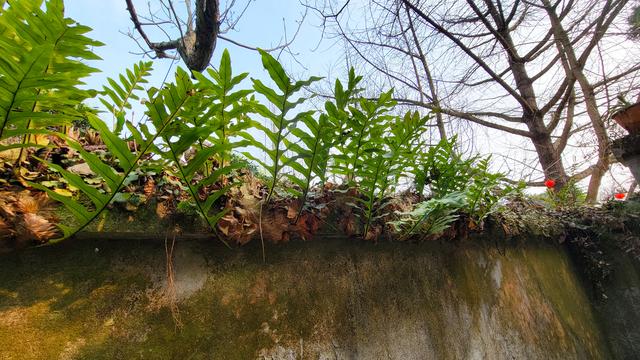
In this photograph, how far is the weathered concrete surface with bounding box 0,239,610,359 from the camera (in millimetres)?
695

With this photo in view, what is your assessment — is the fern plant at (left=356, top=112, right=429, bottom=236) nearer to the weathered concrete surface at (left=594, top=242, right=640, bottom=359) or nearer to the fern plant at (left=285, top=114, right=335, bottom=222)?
the fern plant at (left=285, top=114, right=335, bottom=222)

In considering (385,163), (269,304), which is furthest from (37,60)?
(385,163)

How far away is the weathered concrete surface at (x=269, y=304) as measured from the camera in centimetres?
70

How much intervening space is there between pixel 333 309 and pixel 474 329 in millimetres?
780

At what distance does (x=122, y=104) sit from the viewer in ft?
3.85

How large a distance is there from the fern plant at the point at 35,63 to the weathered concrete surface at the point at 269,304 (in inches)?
11.4

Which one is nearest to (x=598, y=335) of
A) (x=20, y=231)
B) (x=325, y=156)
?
(x=325, y=156)

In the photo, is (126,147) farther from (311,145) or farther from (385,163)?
(385,163)

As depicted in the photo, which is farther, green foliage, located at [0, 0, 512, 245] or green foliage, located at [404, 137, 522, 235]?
green foliage, located at [404, 137, 522, 235]

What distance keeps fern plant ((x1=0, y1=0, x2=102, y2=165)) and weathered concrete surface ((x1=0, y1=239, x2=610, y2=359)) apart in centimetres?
29

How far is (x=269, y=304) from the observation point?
37.9 inches

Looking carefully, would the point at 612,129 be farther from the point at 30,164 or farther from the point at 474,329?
the point at 30,164

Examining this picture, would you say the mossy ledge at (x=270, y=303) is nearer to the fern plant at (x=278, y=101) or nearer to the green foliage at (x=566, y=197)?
the fern plant at (x=278, y=101)

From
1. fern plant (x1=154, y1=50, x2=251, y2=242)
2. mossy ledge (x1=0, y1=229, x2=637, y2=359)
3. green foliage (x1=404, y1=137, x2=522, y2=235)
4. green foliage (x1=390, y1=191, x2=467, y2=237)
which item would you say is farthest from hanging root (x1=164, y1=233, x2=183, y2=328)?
green foliage (x1=404, y1=137, x2=522, y2=235)
